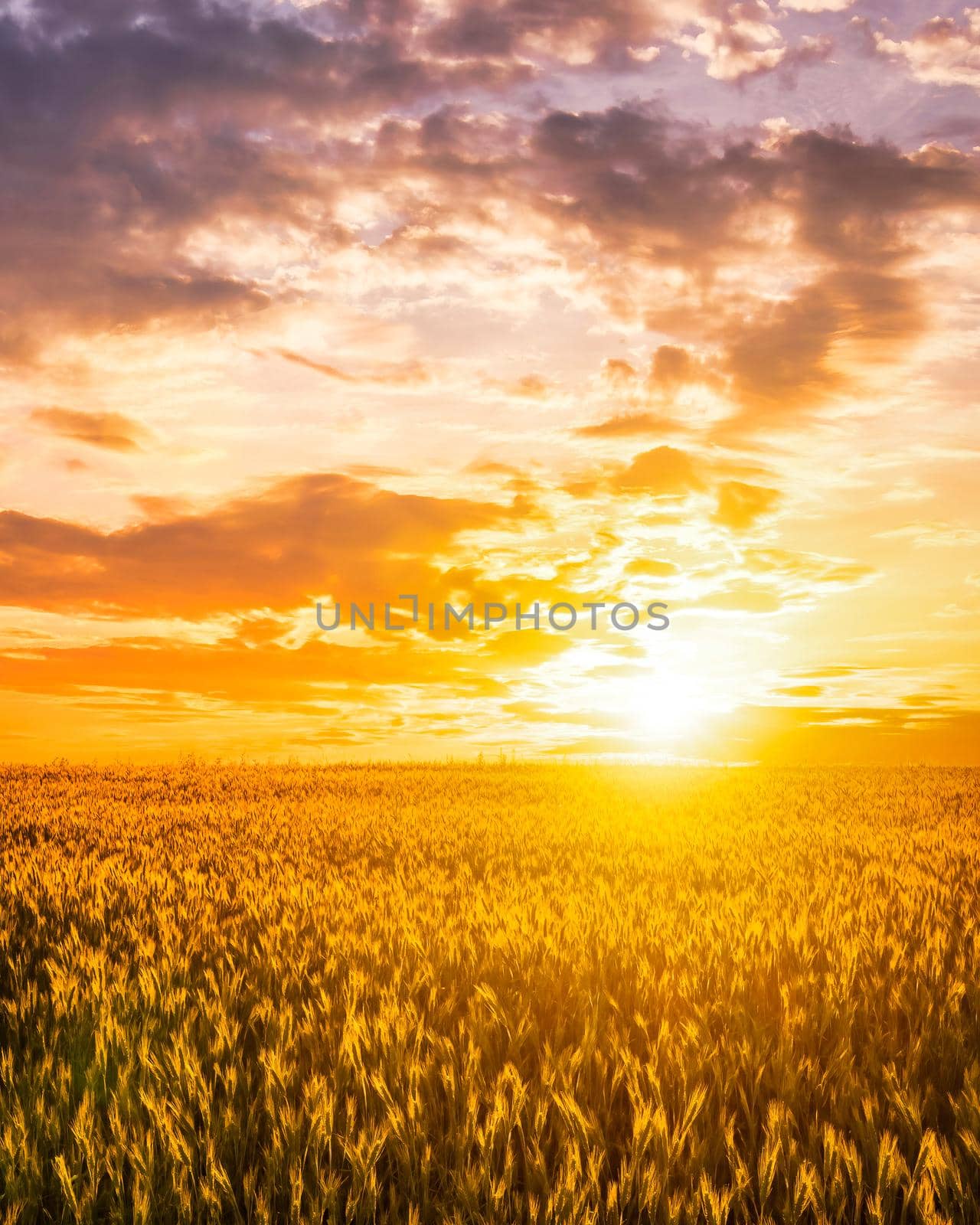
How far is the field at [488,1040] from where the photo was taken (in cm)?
274

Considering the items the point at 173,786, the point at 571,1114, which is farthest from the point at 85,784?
the point at 571,1114

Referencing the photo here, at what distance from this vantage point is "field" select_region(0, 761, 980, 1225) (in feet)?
A: 9.00

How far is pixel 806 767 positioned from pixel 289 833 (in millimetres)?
19058

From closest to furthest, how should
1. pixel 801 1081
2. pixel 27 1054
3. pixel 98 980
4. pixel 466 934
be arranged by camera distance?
pixel 801 1081 < pixel 27 1054 < pixel 98 980 < pixel 466 934

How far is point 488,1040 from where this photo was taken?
3.78 metres

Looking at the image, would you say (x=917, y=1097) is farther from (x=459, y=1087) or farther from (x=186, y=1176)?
(x=186, y=1176)

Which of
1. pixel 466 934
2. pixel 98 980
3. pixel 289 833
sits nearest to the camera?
pixel 98 980

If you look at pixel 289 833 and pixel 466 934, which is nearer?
pixel 466 934

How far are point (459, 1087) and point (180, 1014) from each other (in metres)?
1.70

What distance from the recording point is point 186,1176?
9.39 feet

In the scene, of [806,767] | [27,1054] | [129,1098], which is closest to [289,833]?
[27,1054]

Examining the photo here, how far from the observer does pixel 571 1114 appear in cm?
306

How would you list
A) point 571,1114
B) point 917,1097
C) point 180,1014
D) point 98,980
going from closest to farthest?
point 571,1114 → point 917,1097 → point 180,1014 → point 98,980

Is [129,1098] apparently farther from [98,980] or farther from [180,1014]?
[98,980]
